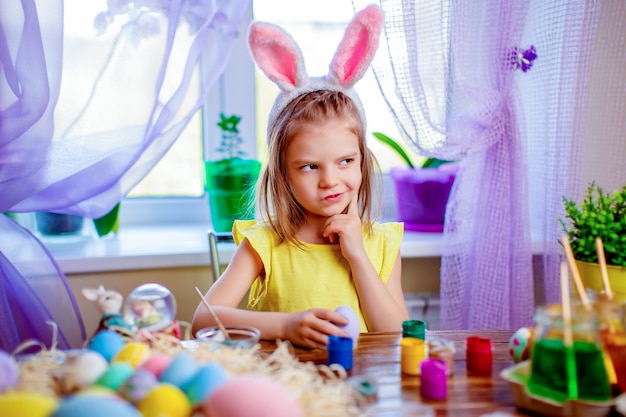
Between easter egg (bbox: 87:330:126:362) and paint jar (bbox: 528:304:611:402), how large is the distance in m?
0.55

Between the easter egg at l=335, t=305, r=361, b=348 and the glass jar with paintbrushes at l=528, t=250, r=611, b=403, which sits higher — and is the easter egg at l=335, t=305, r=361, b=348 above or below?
below

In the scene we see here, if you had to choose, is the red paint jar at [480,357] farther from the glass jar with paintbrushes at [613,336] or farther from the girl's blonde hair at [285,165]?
the girl's blonde hair at [285,165]

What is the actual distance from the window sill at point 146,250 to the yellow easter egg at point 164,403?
1.08m

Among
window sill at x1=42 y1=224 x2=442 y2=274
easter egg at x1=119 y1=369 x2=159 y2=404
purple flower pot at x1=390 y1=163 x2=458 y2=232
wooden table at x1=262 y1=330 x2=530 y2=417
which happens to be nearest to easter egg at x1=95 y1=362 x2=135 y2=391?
easter egg at x1=119 y1=369 x2=159 y2=404

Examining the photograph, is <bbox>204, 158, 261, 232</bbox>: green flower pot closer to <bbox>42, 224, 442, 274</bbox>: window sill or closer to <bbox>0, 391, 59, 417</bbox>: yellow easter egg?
<bbox>42, 224, 442, 274</bbox>: window sill

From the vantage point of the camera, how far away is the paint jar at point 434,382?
86cm

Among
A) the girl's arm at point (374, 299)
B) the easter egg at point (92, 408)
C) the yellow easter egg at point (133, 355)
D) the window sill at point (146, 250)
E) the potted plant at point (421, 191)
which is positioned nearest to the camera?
the easter egg at point (92, 408)

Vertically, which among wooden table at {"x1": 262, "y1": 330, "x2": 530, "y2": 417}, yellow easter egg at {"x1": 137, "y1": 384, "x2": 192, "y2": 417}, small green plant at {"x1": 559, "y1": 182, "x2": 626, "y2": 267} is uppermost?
small green plant at {"x1": 559, "y1": 182, "x2": 626, "y2": 267}

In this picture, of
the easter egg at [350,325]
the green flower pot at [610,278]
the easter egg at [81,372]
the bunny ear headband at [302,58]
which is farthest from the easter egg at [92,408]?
the bunny ear headband at [302,58]

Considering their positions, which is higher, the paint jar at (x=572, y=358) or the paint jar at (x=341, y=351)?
the paint jar at (x=572, y=358)

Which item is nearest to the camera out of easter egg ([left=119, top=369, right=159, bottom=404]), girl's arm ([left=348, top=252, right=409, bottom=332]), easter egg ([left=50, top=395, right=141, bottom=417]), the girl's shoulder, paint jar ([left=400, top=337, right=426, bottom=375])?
easter egg ([left=50, top=395, right=141, bottom=417])

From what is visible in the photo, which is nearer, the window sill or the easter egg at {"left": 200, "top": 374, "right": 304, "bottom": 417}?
the easter egg at {"left": 200, "top": 374, "right": 304, "bottom": 417}

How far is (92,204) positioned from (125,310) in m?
0.83

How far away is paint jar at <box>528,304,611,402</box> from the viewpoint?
0.77 meters
